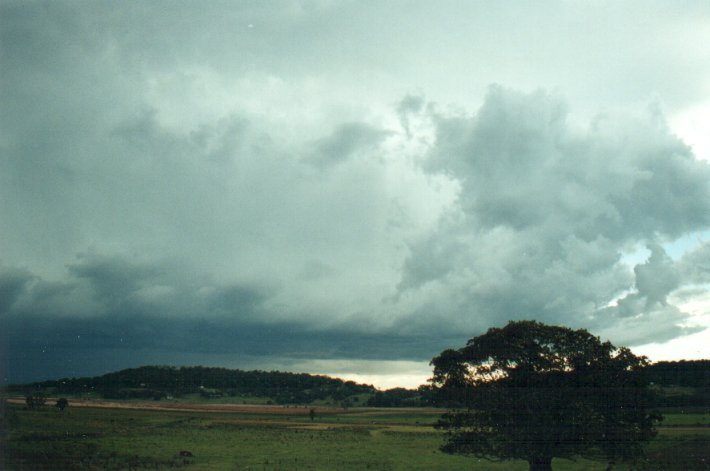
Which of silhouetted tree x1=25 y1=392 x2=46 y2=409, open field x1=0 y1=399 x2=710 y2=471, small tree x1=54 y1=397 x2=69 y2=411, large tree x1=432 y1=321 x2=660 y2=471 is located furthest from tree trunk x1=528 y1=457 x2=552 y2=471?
small tree x1=54 y1=397 x2=69 y2=411

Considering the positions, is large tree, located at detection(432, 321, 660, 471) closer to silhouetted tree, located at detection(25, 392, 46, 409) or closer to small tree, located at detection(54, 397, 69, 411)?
silhouetted tree, located at detection(25, 392, 46, 409)

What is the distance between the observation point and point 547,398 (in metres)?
28.3

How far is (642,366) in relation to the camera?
1170 inches

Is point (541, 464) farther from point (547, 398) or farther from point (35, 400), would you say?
point (35, 400)

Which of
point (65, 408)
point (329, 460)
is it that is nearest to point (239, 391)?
point (65, 408)

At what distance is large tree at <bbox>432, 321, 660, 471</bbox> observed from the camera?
28156 mm

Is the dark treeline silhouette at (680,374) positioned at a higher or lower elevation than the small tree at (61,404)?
higher

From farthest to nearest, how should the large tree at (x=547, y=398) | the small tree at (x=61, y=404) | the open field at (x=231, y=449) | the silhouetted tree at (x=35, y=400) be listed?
the small tree at (x=61, y=404) → the silhouetted tree at (x=35, y=400) → the open field at (x=231, y=449) → the large tree at (x=547, y=398)

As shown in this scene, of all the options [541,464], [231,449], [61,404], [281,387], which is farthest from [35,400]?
[281,387]

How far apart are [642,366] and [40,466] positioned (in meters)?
31.7

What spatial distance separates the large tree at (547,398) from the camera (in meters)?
28.2

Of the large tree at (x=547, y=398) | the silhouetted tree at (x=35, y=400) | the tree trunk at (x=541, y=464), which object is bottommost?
the tree trunk at (x=541, y=464)

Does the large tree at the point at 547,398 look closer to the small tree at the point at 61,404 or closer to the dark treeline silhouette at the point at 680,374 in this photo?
the dark treeline silhouette at the point at 680,374

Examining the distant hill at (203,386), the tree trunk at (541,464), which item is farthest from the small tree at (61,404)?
the tree trunk at (541,464)
